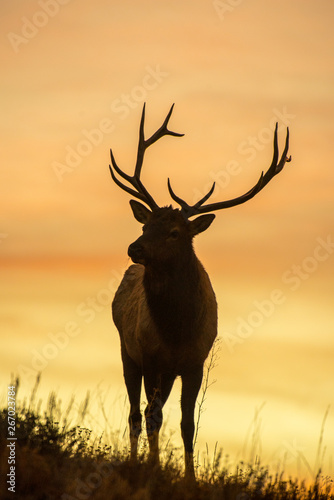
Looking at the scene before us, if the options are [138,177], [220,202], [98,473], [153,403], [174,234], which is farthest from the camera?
[138,177]

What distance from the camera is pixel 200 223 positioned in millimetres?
9773

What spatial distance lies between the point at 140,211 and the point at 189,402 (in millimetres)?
2463

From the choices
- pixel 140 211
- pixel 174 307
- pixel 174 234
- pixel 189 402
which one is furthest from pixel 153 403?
pixel 140 211

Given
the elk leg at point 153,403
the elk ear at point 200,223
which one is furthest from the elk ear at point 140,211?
the elk leg at point 153,403

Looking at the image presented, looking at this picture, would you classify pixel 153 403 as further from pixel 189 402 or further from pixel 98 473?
pixel 98 473

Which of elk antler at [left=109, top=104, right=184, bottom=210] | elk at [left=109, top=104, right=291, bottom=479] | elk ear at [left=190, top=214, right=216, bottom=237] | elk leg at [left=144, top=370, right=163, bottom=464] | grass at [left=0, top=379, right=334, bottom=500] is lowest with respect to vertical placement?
grass at [left=0, top=379, right=334, bottom=500]

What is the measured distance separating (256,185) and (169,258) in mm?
1606

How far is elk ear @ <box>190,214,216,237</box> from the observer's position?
9734mm

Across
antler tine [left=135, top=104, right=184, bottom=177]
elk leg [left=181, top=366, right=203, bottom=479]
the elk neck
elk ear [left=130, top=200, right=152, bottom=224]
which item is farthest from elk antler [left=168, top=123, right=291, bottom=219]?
elk leg [left=181, top=366, right=203, bottom=479]

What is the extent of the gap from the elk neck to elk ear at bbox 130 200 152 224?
2.81ft

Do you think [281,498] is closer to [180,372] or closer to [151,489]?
[151,489]

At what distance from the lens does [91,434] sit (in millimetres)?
7641

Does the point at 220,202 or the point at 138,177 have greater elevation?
the point at 138,177

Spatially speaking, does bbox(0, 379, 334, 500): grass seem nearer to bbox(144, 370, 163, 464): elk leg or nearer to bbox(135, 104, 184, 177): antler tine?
bbox(144, 370, 163, 464): elk leg
